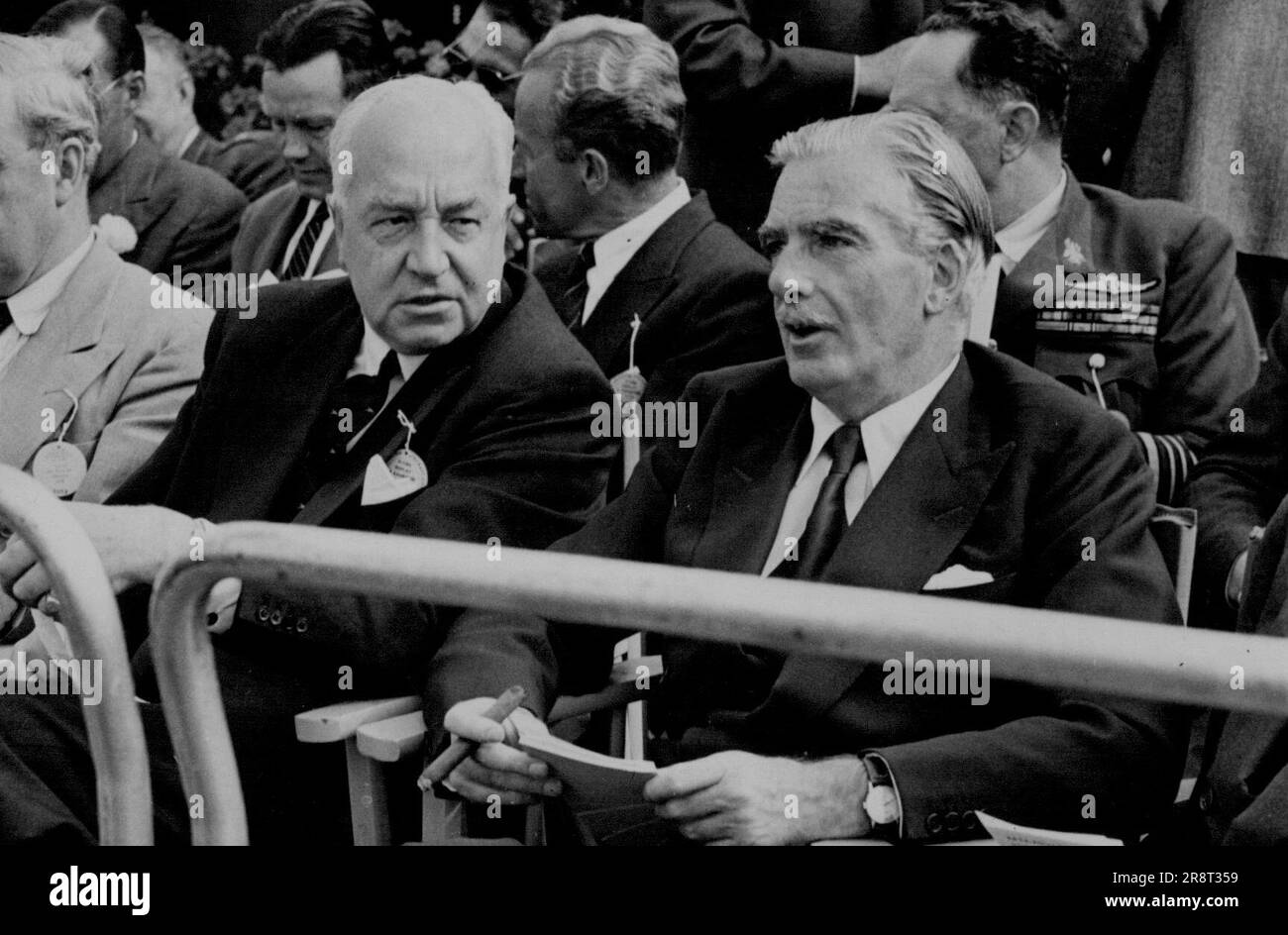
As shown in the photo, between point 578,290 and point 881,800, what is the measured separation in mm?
1798

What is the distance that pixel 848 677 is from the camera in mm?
2418

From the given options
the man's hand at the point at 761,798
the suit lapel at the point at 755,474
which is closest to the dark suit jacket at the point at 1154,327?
the suit lapel at the point at 755,474

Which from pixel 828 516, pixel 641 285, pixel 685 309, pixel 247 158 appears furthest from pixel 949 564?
pixel 247 158

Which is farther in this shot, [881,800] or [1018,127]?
[1018,127]

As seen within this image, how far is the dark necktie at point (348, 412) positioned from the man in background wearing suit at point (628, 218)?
0.67m

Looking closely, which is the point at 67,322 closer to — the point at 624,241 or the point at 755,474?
the point at 624,241

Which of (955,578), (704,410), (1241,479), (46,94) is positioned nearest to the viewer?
(955,578)

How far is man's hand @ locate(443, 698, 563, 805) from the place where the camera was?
7.57ft

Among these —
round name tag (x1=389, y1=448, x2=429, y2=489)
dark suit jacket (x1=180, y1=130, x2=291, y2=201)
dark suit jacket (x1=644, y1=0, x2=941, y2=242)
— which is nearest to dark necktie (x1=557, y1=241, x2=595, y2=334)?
dark suit jacket (x1=644, y1=0, x2=941, y2=242)

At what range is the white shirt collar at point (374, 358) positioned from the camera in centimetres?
302

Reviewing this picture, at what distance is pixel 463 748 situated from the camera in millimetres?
2336

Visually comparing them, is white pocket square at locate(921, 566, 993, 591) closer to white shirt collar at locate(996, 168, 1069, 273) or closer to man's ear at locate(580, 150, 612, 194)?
white shirt collar at locate(996, 168, 1069, 273)
